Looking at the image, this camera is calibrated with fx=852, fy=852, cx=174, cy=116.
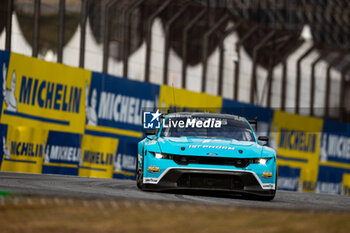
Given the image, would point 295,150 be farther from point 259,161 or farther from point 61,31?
point 259,161

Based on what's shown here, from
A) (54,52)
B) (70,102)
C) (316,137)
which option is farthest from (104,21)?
(316,137)

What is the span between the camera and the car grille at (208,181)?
10.6 m

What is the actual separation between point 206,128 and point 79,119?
5410 mm

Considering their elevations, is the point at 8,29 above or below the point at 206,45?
below

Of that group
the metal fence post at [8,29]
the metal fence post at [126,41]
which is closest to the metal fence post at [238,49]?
the metal fence post at [126,41]

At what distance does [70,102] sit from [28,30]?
5.93 ft

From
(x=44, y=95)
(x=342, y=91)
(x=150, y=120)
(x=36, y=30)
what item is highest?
(x=342, y=91)

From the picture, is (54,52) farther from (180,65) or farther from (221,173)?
(221,173)

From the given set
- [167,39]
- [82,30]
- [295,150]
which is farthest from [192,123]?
[295,150]

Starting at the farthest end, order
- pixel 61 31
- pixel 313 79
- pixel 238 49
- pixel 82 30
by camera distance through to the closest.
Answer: pixel 313 79, pixel 238 49, pixel 82 30, pixel 61 31

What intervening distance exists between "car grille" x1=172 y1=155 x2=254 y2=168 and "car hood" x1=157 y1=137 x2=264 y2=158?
0.19 ft

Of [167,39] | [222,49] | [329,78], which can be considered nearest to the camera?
[167,39]

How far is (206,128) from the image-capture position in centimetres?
1195

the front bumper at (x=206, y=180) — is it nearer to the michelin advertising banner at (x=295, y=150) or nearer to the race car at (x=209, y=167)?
the race car at (x=209, y=167)
